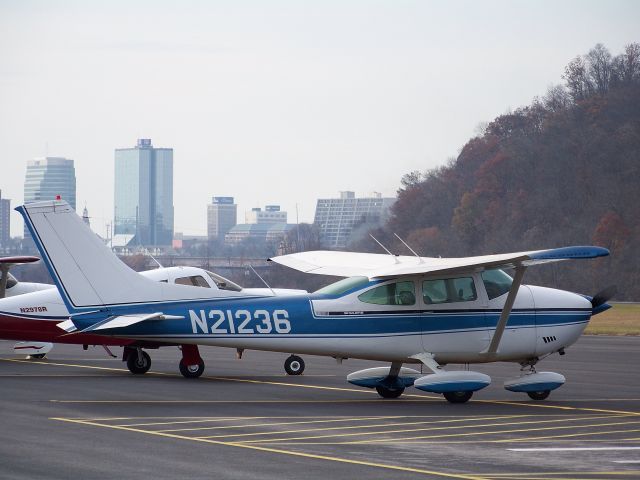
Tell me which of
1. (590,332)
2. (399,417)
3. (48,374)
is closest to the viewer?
(399,417)

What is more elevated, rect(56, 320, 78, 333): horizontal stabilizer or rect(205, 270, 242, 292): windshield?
rect(205, 270, 242, 292): windshield

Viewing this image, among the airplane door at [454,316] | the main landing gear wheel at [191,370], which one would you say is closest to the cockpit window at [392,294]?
the airplane door at [454,316]

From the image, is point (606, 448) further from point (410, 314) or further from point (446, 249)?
point (446, 249)

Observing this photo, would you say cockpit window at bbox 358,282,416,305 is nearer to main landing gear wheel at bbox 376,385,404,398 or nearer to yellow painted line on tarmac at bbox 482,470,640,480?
main landing gear wheel at bbox 376,385,404,398

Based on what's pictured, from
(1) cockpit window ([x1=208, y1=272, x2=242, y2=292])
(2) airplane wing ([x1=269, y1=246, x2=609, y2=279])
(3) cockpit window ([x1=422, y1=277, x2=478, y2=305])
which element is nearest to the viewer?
(2) airplane wing ([x1=269, y1=246, x2=609, y2=279])

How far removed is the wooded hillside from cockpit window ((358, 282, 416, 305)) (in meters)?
58.1

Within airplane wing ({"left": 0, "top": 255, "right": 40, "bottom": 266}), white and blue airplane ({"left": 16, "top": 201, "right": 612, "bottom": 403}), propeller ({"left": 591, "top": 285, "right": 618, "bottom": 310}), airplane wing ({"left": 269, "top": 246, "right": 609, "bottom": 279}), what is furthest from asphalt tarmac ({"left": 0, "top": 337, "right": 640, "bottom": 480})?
airplane wing ({"left": 0, "top": 255, "right": 40, "bottom": 266})

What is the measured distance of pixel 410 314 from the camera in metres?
19.1

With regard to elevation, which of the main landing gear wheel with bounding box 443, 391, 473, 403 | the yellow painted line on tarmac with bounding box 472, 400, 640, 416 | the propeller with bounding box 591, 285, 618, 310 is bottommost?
the yellow painted line on tarmac with bounding box 472, 400, 640, 416

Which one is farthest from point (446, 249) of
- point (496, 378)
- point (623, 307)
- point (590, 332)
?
point (496, 378)

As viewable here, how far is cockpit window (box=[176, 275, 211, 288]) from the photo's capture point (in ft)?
81.6

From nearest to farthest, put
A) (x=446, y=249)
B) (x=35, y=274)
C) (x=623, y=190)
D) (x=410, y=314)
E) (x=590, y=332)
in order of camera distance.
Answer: (x=410, y=314)
(x=590, y=332)
(x=623, y=190)
(x=446, y=249)
(x=35, y=274)

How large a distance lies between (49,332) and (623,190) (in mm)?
69050

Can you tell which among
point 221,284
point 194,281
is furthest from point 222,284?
point 194,281
